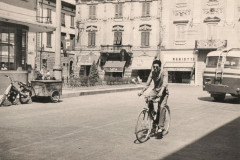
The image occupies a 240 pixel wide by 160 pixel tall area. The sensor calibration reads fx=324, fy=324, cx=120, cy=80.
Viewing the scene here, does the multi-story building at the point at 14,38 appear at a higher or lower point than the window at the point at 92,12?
lower

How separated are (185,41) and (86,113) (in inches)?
1144

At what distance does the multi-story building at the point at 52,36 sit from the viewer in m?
38.8

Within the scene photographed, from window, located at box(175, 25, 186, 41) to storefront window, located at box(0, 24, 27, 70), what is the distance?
932 inches

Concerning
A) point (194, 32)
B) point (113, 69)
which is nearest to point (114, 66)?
point (113, 69)

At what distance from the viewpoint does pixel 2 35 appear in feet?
56.5

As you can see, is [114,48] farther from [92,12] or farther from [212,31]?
[212,31]

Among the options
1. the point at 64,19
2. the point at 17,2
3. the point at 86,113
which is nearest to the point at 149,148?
the point at 86,113

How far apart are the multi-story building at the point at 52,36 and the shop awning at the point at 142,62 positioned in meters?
8.23

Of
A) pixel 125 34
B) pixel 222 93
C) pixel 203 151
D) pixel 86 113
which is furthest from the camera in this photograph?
pixel 125 34

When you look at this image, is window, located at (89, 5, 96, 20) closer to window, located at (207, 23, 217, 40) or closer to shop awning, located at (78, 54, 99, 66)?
shop awning, located at (78, 54, 99, 66)

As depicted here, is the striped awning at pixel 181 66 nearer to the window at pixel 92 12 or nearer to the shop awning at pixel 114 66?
the shop awning at pixel 114 66

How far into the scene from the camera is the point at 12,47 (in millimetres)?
17984

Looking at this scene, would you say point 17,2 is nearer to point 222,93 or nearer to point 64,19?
point 222,93

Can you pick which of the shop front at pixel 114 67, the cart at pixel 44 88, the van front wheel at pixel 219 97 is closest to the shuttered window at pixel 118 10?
the shop front at pixel 114 67
